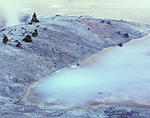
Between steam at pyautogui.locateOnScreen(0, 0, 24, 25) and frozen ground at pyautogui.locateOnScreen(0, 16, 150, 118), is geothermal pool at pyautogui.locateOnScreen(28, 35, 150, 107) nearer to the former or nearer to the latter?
frozen ground at pyautogui.locateOnScreen(0, 16, 150, 118)

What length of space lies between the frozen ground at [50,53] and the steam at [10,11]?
30.2 m

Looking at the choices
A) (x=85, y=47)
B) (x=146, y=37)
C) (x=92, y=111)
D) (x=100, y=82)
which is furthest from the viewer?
(x=146, y=37)

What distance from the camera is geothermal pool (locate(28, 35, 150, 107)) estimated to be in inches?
1423

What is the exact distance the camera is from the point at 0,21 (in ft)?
311

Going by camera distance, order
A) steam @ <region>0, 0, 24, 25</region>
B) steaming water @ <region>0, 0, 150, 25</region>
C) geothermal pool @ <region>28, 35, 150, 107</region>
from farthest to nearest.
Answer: steaming water @ <region>0, 0, 150, 25</region>
steam @ <region>0, 0, 24, 25</region>
geothermal pool @ <region>28, 35, 150, 107</region>

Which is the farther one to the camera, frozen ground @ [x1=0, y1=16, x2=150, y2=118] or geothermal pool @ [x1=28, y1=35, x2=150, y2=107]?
geothermal pool @ [x1=28, y1=35, x2=150, y2=107]

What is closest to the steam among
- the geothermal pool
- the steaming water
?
the steaming water

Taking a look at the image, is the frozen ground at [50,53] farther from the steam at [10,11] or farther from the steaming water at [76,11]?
the steam at [10,11]

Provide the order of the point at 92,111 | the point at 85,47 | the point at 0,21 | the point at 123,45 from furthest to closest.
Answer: the point at 0,21
the point at 123,45
the point at 85,47
the point at 92,111

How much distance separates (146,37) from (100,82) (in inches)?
1284

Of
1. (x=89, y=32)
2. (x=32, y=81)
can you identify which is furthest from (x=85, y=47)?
(x=32, y=81)

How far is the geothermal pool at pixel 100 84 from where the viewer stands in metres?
36.1

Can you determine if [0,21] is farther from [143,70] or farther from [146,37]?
[143,70]

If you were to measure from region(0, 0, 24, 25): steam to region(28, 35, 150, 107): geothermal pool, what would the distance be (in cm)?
4943
